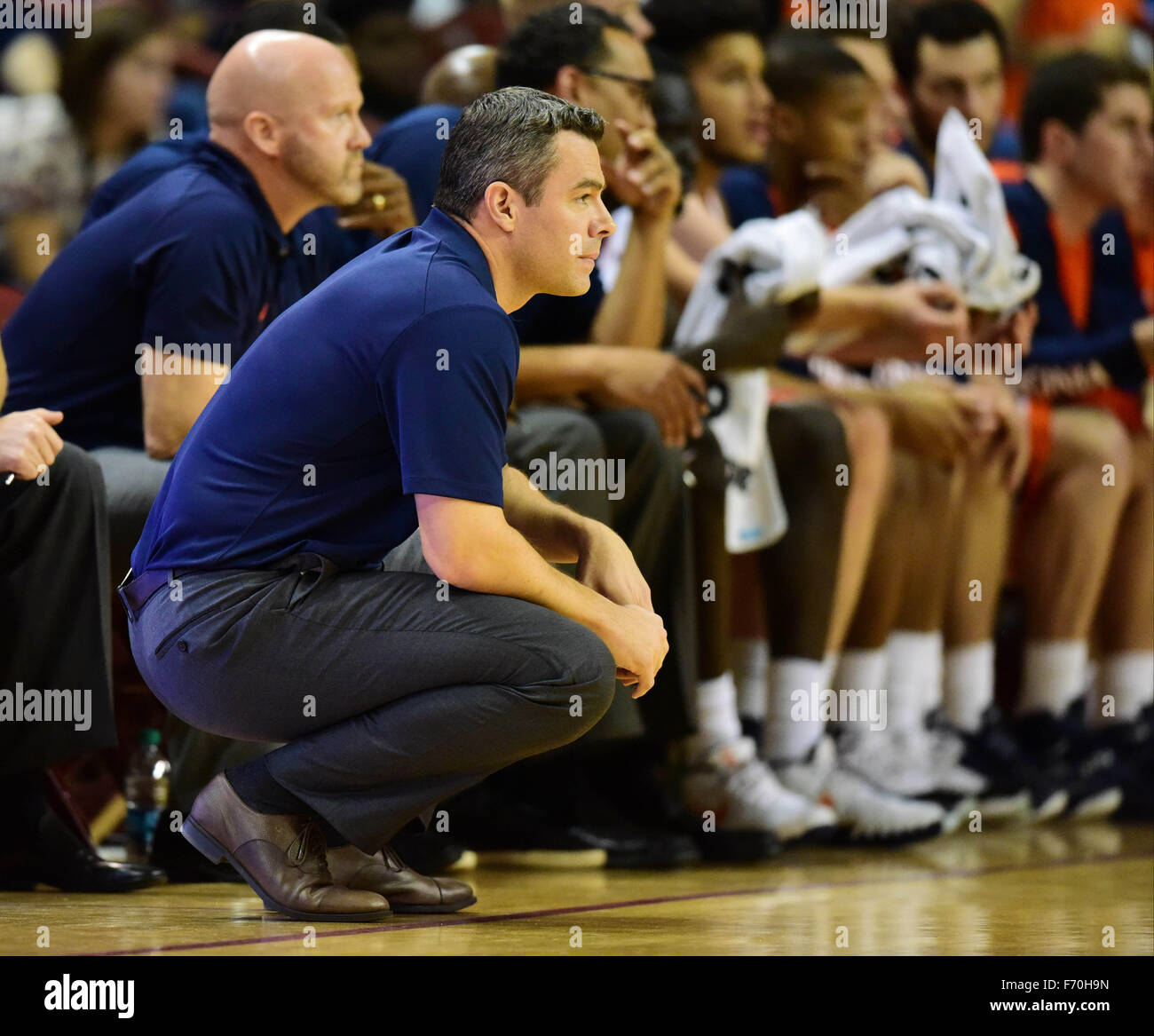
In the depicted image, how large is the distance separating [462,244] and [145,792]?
1.29 meters

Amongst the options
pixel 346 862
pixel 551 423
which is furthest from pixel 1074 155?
pixel 346 862

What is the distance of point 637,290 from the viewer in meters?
3.22

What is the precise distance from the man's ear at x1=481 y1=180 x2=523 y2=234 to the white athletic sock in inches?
105

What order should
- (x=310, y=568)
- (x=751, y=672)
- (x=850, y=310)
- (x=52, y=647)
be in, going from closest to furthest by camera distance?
(x=310, y=568) < (x=52, y=647) < (x=751, y=672) < (x=850, y=310)

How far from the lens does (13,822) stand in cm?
251

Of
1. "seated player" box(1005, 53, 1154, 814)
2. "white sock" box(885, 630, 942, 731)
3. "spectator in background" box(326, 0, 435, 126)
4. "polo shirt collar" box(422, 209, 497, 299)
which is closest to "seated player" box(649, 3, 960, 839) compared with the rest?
"white sock" box(885, 630, 942, 731)

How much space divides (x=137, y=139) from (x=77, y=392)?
48.8 inches

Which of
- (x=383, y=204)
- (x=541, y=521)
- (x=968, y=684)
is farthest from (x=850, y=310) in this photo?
(x=541, y=521)

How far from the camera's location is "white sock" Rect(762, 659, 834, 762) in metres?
3.51

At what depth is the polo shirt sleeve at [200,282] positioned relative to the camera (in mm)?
2721

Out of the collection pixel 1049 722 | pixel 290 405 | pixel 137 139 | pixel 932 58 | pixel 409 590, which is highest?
pixel 932 58

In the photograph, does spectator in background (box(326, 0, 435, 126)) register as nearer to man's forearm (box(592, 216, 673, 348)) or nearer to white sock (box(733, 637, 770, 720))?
man's forearm (box(592, 216, 673, 348))

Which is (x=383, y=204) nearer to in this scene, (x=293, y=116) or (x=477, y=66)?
(x=293, y=116)
